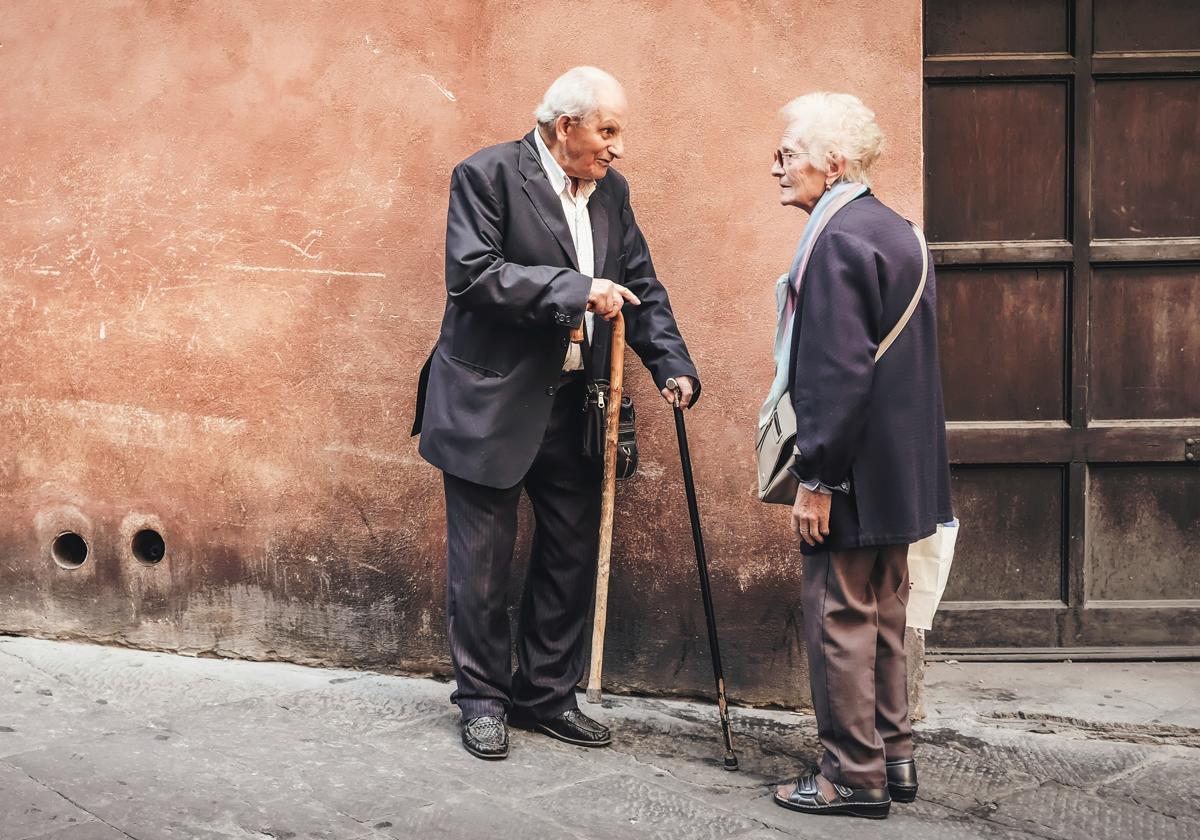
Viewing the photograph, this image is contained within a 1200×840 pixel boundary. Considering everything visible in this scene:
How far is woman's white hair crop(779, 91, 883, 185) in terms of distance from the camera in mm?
3225

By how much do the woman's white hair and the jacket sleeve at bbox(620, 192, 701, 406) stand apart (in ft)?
2.25

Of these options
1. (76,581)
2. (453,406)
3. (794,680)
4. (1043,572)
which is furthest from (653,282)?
(76,581)

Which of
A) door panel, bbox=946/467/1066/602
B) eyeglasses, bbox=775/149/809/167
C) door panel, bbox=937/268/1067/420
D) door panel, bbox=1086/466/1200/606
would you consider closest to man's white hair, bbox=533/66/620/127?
eyeglasses, bbox=775/149/809/167

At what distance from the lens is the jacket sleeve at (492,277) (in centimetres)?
339

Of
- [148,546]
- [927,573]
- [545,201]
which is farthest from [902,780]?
[148,546]

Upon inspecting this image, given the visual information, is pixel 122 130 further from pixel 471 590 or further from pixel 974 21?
pixel 974 21

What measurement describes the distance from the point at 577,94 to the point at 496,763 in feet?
5.83

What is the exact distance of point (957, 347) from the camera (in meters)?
4.31

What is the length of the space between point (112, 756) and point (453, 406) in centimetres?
125

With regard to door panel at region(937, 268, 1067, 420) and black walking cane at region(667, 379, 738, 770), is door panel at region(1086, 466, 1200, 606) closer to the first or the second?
door panel at region(937, 268, 1067, 420)

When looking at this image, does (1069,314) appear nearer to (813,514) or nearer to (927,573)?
(927,573)

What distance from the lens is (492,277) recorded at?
3.40m

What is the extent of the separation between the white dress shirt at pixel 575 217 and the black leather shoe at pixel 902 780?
1.34m

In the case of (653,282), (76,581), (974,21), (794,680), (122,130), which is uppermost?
(974,21)
